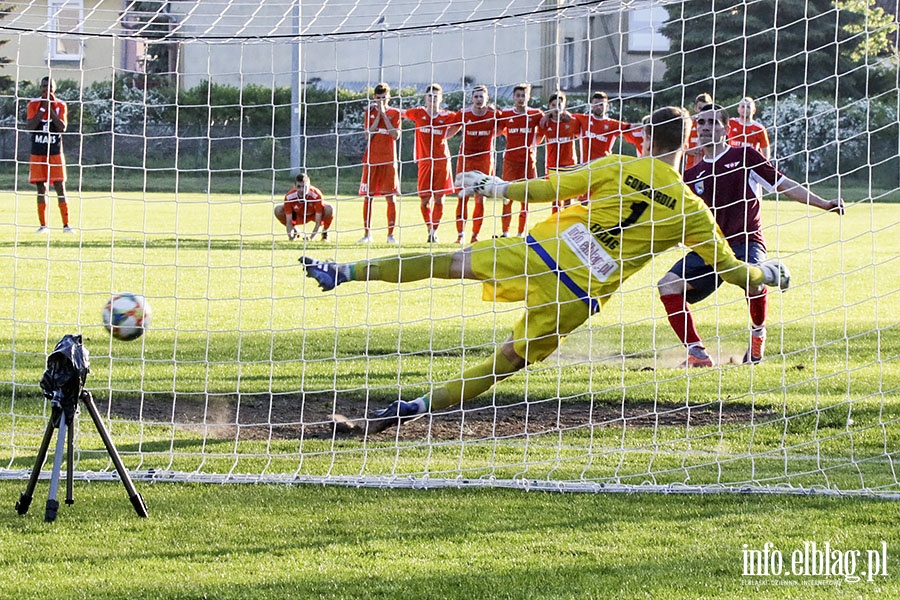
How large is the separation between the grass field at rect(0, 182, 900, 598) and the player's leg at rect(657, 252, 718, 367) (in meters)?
0.20

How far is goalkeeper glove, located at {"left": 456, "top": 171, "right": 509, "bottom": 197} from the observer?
17.4ft

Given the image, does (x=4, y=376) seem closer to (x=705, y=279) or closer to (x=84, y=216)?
(x=705, y=279)

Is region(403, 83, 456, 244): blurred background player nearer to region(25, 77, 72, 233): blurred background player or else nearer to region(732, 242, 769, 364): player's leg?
region(25, 77, 72, 233): blurred background player

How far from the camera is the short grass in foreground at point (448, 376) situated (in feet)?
18.0

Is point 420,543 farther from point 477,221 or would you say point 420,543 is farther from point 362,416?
point 477,221

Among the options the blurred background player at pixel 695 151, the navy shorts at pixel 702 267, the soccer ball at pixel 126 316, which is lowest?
the soccer ball at pixel 126 316

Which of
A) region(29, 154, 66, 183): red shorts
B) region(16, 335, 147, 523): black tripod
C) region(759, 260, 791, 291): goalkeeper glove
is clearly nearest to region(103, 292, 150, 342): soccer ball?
region(16, 335, 147, 523): black tripod

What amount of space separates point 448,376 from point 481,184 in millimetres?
→ 2457

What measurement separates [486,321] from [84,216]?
11.7 m

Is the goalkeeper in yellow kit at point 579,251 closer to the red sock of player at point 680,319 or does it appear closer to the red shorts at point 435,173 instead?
the red sock of player at point 680,319

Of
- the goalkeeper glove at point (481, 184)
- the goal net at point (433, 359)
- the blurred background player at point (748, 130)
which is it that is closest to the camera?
the goalkeeper glove at point (481, 184)

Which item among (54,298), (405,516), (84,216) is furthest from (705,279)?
(84,216)

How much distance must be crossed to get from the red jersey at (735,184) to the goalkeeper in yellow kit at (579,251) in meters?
1.69

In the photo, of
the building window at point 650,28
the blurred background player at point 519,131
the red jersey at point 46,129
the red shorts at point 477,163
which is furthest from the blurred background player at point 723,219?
the red jersey at point 46,129
